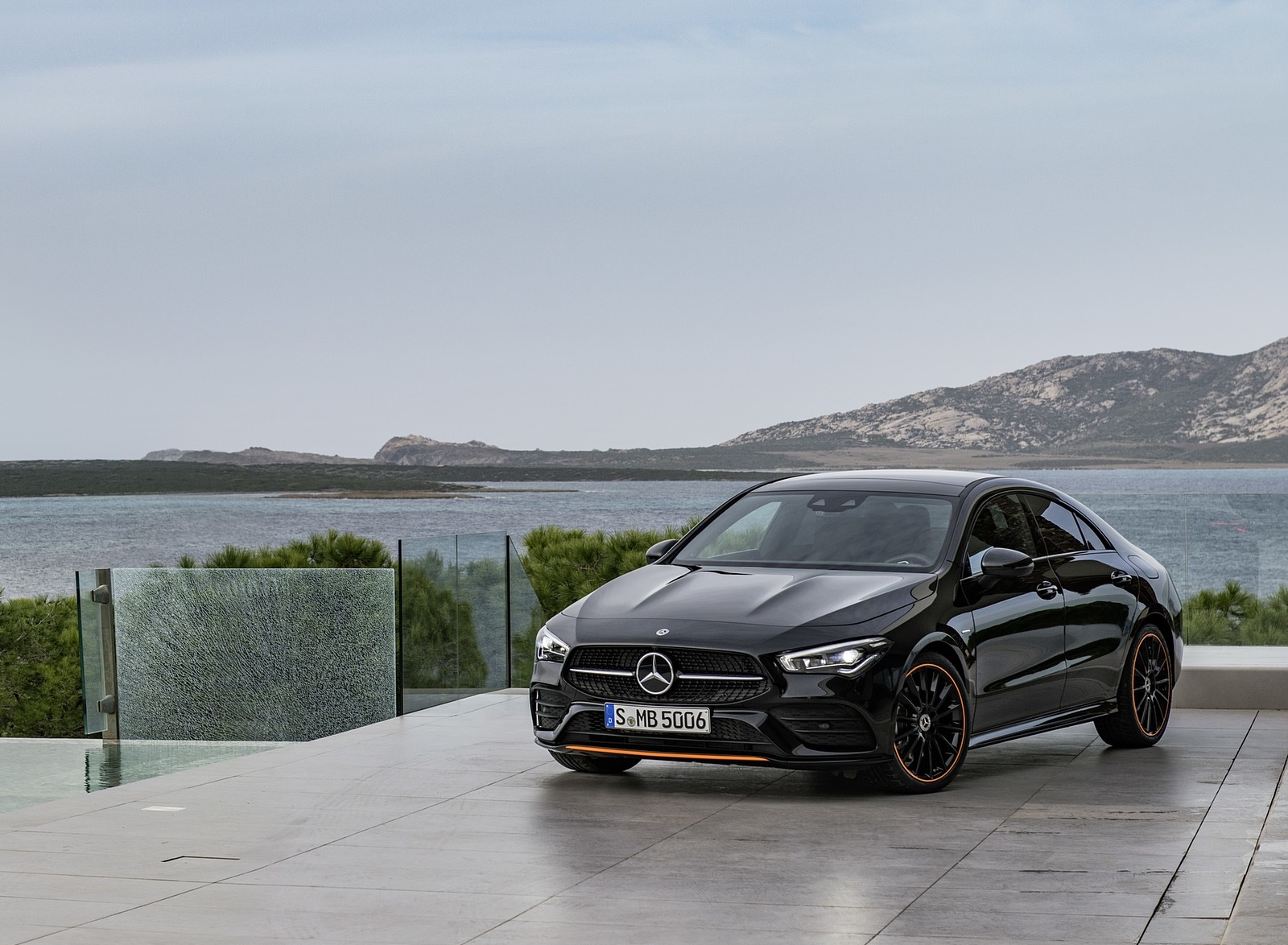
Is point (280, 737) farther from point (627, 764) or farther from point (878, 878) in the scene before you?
point (878, 878)

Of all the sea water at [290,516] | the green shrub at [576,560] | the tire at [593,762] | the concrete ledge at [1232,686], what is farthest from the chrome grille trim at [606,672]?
the sea water at [290,516]

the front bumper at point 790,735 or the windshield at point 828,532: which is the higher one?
the windshield at point 828,532

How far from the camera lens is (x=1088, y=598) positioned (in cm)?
994

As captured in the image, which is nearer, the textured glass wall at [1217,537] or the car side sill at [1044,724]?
the car side sill at [1044,724]

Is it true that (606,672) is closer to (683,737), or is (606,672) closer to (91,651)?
(683,737)

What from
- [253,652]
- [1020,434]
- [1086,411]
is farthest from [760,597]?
[1086,411]

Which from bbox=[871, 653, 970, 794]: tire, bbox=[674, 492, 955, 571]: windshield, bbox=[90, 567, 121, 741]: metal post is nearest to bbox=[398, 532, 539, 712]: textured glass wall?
bbox=[90, 567, 121, 741]: metal post

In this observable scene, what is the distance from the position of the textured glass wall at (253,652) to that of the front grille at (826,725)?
482 centimetres

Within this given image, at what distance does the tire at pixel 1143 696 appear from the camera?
33.4ft

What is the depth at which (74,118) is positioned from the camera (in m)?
62.5

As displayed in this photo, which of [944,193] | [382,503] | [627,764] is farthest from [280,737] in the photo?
[382,503]

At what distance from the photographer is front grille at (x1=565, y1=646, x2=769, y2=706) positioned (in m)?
8.36

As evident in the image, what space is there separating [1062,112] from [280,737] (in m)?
47.8

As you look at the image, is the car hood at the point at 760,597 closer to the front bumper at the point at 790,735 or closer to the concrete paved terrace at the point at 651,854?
the front bumper at the point at 790,735
